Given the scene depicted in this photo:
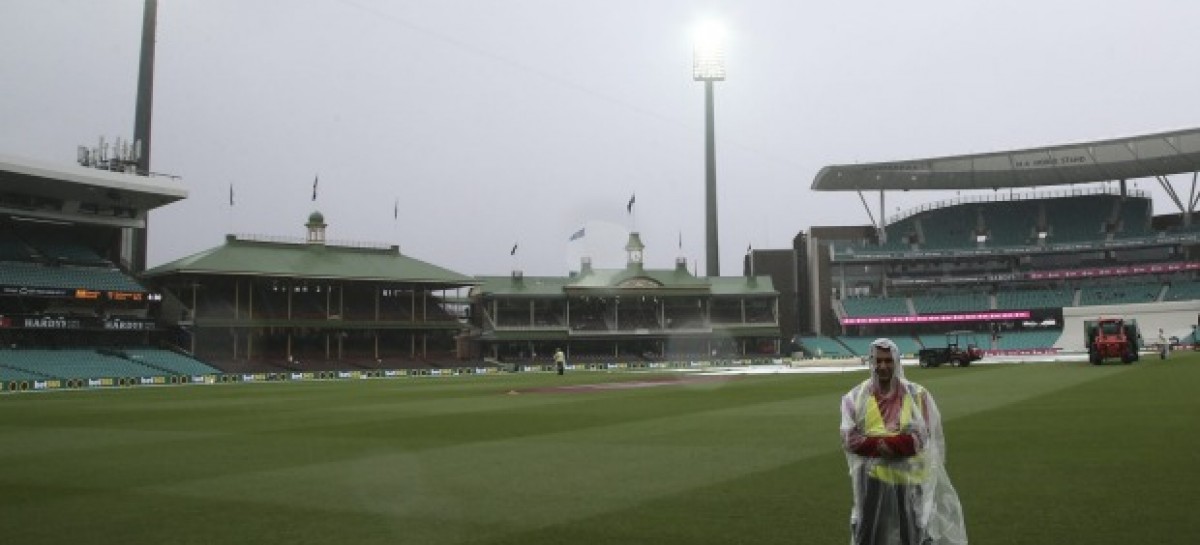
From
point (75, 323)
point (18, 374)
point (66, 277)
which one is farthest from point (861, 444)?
point (66, 277)

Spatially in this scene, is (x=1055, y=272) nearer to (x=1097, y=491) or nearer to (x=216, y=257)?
(x=216, y=257)

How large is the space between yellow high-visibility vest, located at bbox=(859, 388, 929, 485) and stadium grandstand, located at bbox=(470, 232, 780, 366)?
290 ft

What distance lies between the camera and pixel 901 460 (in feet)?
22.0

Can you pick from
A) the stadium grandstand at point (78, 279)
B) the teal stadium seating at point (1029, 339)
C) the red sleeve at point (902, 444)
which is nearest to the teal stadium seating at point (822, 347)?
the teal stadium seating at point (1029, 339)

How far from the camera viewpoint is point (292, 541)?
9.05 meters

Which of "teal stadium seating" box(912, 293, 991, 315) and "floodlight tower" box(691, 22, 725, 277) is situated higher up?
"floodlight tower" box(691, 22, 725, 277)

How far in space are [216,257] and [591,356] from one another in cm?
3890

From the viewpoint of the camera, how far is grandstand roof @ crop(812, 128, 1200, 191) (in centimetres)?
9081

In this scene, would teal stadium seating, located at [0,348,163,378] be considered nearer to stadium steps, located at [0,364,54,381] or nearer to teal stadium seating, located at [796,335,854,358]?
stadium steps, located at [0,364,54,381]

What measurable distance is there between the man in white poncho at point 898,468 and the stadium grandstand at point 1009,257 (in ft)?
280

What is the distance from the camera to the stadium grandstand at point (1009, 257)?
9175 centimetres

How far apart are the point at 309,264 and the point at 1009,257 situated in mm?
76053

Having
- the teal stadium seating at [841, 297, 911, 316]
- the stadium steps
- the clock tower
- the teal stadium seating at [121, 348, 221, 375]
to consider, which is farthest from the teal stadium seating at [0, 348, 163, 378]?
the teal stadium seating at [841, 297, 911, 316]

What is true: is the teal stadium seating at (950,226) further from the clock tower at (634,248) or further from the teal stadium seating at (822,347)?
the clock tower at (634,248)
